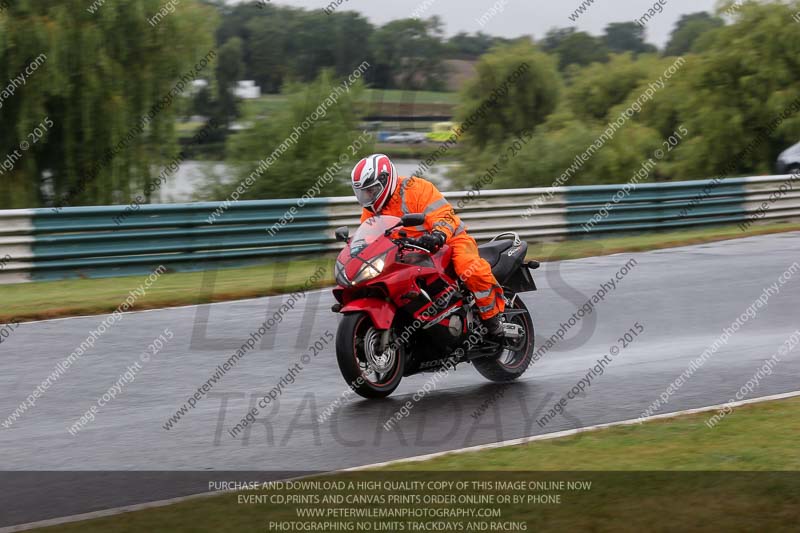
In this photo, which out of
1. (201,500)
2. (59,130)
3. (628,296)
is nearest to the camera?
(201,500)

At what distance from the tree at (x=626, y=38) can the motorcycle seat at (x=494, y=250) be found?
183 ft

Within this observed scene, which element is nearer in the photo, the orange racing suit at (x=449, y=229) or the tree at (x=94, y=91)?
the orange racing suit at (x=449, y=229)

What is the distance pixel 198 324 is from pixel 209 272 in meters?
4.13

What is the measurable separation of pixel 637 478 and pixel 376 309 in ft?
8.78

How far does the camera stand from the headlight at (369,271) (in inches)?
318

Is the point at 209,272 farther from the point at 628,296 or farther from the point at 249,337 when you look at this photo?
the point at 628,296

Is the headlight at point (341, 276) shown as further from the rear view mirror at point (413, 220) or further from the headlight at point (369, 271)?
the rear view mirror at point (413, 220)

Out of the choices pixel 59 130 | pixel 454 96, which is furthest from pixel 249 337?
pixel 454 96

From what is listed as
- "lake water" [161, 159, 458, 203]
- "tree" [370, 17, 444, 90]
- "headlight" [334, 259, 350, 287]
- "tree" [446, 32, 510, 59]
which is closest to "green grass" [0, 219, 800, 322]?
"headlight" [334, 259, 350, 287]

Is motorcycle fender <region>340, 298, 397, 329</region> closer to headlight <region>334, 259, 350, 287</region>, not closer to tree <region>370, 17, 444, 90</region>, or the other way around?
headlight <region>334, 259, 350, 287</region>

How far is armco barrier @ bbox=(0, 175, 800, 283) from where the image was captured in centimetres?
1501

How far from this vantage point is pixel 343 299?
8.35 metres

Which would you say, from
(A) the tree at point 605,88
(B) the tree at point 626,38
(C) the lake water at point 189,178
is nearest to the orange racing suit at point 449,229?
(C) the lake water at point 189,178

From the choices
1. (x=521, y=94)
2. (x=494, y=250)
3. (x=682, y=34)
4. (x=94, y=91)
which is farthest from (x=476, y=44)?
(x=494, y=250)
